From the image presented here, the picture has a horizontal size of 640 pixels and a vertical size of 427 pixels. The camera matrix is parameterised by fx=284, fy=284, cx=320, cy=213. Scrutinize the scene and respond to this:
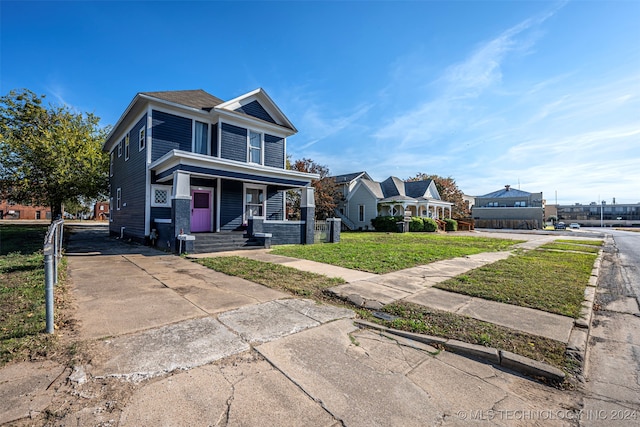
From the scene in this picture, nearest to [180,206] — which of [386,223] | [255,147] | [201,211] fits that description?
[201,211]

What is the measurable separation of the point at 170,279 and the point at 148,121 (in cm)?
917

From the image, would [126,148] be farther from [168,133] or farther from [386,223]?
[386,223]

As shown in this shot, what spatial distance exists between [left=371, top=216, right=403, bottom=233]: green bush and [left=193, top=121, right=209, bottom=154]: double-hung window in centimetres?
1819

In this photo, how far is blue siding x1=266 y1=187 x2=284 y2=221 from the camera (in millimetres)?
15344

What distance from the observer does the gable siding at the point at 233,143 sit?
13.7 metres

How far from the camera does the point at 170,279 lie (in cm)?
607

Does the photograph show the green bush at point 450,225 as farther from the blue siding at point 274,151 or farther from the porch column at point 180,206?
the porch column at point 180,206

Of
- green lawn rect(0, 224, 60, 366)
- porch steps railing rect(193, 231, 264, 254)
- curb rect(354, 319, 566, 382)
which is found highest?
porch steps railing rect(193, 231, 264, 254)

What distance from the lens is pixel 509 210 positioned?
1821 inches

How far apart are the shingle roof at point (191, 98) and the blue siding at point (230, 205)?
385 centimetres

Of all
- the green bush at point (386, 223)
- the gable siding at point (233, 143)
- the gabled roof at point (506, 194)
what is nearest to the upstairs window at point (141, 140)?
the gable siding at point (233, 143)

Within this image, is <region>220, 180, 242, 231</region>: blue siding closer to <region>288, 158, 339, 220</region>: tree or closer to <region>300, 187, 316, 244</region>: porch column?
<region>300, 187, 316, 244</region>: porch column

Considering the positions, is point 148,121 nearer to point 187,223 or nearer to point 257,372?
point 187,223

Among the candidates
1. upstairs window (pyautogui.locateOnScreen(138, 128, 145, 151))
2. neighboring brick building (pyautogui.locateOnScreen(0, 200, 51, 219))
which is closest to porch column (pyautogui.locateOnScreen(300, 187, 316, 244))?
upstairs window (pyautogui.locateOnScreen(138, 128, 145, 151))
